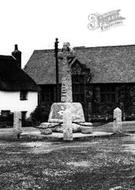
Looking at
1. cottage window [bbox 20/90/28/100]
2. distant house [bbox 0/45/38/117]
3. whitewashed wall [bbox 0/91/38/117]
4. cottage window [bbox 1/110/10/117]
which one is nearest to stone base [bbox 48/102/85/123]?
cottage window [bbox 1/110/10/117]

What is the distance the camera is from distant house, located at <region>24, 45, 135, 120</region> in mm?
51250

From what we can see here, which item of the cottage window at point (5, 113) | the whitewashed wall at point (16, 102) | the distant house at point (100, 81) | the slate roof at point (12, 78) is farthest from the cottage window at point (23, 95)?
the distant house at point (100, 81)

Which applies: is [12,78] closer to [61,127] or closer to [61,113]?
[61,127]

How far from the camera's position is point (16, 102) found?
50.1m

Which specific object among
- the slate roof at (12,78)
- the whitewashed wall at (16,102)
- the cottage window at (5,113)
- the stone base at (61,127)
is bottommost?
the stone base at (61,127)

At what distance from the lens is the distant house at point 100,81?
51.2 meters

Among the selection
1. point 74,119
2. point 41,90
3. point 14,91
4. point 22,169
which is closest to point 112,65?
point 41,90

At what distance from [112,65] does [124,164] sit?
1633 inches

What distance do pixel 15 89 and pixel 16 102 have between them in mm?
1535

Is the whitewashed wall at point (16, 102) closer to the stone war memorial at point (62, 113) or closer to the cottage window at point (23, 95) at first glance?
the cottage window at point (23, 95)

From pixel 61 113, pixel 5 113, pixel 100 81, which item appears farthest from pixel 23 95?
pixel 61 113

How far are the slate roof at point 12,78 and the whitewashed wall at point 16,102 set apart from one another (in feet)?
2.46

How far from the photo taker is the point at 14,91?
5009 cm

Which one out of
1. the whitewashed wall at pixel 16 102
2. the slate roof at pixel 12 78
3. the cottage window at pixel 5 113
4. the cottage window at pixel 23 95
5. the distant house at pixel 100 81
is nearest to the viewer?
the cottage window at pixel 5 113
